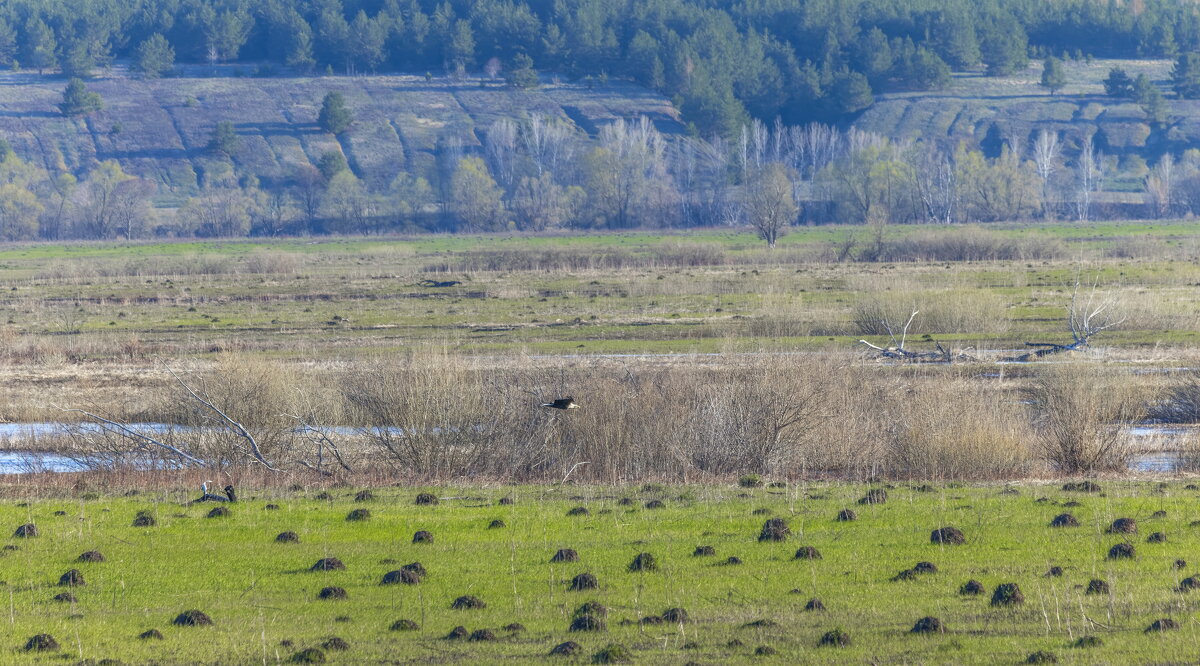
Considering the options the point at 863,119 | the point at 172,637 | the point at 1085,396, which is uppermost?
the point at 172,637

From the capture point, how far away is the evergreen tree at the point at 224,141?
183375mm

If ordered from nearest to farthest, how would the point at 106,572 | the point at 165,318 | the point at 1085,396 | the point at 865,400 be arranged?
the point at 106,572 → the point at 1085,396 → the point at 865,400 → the point at 165,318

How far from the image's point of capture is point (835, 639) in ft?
48.1

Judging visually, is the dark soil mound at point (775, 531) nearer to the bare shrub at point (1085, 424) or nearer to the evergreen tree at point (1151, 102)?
the bare shrub at point (1085, 424)

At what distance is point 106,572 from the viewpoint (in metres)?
18.7

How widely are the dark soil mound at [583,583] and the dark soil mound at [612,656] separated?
9.39 ft

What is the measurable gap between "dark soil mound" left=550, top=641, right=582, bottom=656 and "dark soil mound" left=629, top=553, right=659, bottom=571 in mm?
3656

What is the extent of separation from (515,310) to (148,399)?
25454mm

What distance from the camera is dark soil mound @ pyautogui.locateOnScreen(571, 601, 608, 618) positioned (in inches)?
623

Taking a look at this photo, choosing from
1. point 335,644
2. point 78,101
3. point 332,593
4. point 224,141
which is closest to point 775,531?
point 332,593

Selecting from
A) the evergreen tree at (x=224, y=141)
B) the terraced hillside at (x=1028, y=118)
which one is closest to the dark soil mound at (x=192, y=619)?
the terraced hillside at (x=1028, y=118)

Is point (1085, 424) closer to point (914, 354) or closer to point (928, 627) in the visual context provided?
point (914, 354)

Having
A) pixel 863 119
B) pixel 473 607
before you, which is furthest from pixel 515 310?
pixel 863 119

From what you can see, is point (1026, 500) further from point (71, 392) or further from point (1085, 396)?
point (71, 392)
